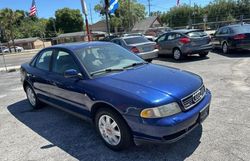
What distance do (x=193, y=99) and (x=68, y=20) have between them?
3234 inches

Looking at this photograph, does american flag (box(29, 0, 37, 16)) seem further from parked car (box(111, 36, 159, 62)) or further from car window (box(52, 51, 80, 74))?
car window (box(52, 51, 80, 74))

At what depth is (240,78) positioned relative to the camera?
7547 millimetres

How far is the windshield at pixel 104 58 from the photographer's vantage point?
4.39 metres

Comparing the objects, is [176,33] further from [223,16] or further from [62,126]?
[223,16]

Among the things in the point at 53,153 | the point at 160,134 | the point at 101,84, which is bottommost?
the point at 53,153

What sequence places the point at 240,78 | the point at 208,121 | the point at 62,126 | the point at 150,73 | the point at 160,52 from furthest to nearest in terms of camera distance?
the point at 160,52 < the point at 240,78 < the point at 62,126 < the point at 208,121 < the point at 150,73

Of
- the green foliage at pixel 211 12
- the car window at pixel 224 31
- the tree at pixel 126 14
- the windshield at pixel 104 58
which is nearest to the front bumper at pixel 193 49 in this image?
the car window at pixel 224 31

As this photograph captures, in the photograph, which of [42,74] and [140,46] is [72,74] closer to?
[42,74]

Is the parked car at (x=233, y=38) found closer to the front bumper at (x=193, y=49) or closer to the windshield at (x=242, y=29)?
the windshield at (x=242, y=29)

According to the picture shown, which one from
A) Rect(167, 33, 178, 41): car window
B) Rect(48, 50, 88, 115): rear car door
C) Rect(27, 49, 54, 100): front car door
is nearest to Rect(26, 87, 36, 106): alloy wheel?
Rect(27, 49, 54, 100): front car door

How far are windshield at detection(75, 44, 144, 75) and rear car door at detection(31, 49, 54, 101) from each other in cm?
104

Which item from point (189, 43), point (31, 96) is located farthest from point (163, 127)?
point (189, 43)

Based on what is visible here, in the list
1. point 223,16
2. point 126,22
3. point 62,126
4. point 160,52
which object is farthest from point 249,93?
point 126,22

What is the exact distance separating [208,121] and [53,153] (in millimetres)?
2685
